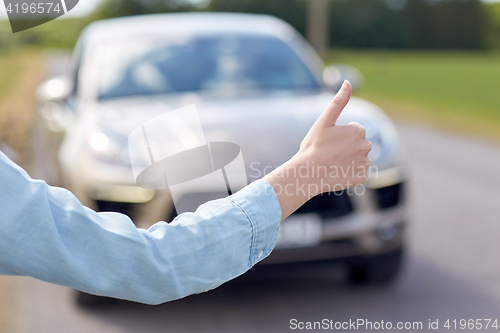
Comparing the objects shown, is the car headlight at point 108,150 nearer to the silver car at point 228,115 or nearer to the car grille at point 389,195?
the silver car at point 228,115

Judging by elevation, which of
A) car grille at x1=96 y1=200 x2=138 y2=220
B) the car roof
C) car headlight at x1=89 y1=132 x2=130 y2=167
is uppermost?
the car roof

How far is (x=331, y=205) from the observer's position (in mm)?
2725

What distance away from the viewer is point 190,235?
863mm

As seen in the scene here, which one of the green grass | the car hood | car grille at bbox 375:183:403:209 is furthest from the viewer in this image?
the green grass

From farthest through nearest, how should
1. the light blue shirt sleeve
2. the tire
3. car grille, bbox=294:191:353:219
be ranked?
the tire, car grille, bbox=294:191:353:219, the light blue shirt sleeve

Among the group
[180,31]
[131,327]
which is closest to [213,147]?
[131,327]

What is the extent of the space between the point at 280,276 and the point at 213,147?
1100 mm

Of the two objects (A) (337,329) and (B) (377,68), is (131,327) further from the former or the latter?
(B) (377,68)

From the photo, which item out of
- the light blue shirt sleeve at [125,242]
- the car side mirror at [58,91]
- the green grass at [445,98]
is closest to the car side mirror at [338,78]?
the car side mirror at [58,91]

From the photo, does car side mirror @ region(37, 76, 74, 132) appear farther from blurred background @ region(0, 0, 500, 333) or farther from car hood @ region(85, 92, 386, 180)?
car hood @ region(85, 92, 386, 180)

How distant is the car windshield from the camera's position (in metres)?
3.37

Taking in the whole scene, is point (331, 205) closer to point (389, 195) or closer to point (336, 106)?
point (389, 195)

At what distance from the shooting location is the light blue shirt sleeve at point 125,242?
75cm

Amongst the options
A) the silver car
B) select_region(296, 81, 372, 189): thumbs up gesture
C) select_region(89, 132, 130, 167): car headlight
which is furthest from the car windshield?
select_region(296, 81, 372, 189): thumbs up gesture
